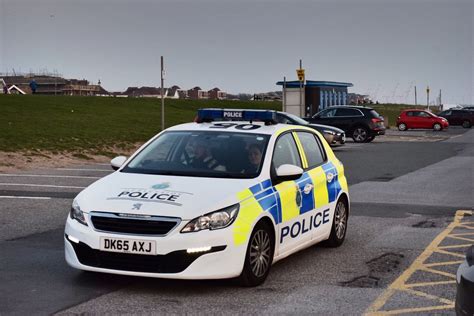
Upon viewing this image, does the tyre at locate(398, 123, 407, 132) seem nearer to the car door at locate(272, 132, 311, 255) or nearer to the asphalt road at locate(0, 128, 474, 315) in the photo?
the asphalt road at locate(0, 128, 474, 315)

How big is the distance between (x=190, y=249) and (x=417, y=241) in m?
4.12

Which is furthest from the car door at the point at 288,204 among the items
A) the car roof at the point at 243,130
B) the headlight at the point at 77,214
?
the headlight at the point at 77,214

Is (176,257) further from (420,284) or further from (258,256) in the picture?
(420,284)

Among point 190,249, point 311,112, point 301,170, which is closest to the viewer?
point 190,249

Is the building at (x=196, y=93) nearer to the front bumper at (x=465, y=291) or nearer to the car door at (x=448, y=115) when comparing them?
the car door at (x=448, y=115)

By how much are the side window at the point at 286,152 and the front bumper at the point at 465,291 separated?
3.52 metres

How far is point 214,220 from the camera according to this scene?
22.1ft

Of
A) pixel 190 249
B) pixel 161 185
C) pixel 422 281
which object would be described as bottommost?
pixel 422 281

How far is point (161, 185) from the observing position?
717 cm

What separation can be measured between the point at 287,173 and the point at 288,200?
281 millimetres

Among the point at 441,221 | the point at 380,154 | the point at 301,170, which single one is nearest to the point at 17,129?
the point at 380,154

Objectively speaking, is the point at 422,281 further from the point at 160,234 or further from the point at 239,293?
the point at 160,234

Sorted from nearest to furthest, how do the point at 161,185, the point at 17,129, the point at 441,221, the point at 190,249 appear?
the point at 190,249 → the point at 161,185 → the point at 441,221 → the point at 17,129

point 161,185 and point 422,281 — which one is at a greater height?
point 161,185
